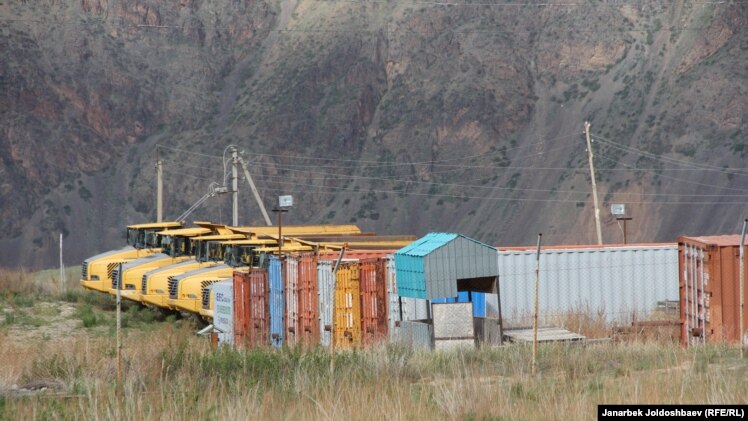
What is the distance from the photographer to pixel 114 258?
3928 cm

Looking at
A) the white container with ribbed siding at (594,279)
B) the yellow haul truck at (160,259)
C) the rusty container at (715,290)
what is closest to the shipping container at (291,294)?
the white container with ribbed siding at (594,279)

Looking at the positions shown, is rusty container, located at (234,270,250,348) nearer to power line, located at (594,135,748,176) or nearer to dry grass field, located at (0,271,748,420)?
dry grass field, located at (0,271,748,420)

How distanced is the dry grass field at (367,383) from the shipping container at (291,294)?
6.47m

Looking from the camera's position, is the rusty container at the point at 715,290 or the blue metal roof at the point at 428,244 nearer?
the rusty container at the point at 715,290

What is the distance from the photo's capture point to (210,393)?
40.3 feet

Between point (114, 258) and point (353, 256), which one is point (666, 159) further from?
point (353, 256)

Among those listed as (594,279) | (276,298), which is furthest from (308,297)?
(594,279)

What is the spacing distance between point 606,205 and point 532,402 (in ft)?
204

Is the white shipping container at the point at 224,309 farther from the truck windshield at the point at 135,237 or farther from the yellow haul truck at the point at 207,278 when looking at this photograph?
the truck windshield at the point at 135,237

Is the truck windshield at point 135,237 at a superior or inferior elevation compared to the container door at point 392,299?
superior

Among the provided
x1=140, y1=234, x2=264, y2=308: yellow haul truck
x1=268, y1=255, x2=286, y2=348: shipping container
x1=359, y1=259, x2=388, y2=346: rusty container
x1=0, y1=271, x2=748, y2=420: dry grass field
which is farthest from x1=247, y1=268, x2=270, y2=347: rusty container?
x1=0, y1=271, x2=748, y2=420: dry grass field

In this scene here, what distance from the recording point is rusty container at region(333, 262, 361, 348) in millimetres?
23328

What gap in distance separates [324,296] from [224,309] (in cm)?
571

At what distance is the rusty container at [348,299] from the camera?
76.5 ft
